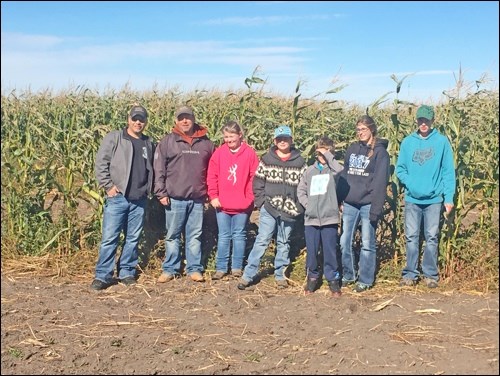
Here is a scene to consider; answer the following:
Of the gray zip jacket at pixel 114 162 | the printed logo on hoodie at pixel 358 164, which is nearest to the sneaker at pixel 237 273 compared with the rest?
the gray zip jacket at pixel 114 162

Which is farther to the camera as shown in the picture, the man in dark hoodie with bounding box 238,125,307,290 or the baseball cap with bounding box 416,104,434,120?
the man in dark hoodie with bounding box 238,125,307,290

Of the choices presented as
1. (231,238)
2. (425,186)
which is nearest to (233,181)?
(231,238)

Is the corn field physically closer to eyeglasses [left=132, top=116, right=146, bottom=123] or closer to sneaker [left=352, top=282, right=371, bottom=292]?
sneaker [left=352, top=282, right=371, bottom=292]

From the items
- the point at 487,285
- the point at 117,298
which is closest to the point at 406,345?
the point at 487,285

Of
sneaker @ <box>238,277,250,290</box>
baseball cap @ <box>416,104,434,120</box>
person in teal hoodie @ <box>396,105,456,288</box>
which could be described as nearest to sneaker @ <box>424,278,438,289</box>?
person in teal hoodie @ <box>396,105,456,288</box>

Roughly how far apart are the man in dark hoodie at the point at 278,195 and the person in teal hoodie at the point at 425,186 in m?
1.16

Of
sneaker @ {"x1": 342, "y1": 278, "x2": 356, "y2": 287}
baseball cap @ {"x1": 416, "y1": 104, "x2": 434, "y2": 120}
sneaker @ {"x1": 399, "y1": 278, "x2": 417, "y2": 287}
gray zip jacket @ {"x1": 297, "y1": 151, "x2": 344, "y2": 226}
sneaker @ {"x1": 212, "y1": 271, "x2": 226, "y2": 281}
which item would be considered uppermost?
baseball cap @ {"x1": 416, "y1": 104, "x2": 434, "y2": 120}

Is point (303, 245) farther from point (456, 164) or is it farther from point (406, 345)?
point (406, 345)

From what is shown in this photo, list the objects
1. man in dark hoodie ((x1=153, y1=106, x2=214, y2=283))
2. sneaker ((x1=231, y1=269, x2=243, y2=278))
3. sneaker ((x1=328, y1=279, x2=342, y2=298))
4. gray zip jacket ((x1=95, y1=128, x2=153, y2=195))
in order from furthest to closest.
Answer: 1. sneaker ((x1=231, y1=269, x2=243, y2=278))
2. man in dark hoodie ((x1=153, y1=106, x2=214, y2=283))
3. gray zip jacket ((x1=95, y1=128, x2=153, y2=195))
4. sneaker ((x1=328, y1=279, x2=342, y2=298))

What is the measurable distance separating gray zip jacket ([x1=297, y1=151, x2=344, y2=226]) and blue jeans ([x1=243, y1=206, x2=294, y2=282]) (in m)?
0.42

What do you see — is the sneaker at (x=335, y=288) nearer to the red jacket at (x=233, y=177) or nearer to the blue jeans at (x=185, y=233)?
the red jacket at (x=233, y=177)

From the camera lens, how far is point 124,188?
22.7ft

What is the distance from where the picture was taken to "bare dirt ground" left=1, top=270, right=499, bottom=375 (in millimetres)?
4848

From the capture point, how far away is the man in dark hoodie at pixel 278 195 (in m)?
6.84
